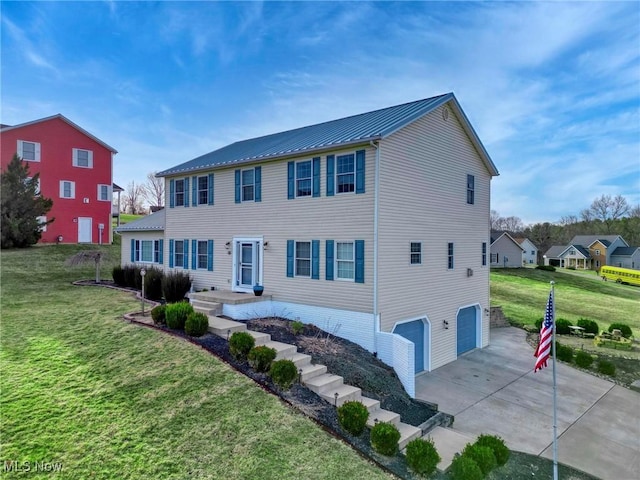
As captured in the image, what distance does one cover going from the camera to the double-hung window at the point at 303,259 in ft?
40.9

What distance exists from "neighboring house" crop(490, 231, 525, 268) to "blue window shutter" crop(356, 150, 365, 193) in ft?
132

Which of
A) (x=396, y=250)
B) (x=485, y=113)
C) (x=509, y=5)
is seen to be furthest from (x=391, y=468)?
(x=485, y=113)

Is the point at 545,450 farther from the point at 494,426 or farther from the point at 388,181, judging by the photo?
the point at 388,181

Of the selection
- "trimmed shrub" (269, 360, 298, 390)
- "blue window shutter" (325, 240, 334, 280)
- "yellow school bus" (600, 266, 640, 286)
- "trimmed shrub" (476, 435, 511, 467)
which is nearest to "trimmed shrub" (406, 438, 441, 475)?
"trimmed shrub" (476, 435, 511, 467)

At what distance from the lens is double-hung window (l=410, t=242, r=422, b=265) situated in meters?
12.3

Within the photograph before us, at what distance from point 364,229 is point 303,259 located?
2641mm

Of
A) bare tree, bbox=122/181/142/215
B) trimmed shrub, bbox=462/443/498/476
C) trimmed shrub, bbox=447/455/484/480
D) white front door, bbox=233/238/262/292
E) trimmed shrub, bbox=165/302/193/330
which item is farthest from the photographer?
bare tree, bbox=122/181/142/215

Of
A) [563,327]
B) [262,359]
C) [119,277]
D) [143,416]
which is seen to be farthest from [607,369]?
[119,277]

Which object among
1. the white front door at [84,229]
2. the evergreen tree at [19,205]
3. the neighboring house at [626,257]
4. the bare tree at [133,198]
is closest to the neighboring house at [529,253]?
the neighboring house at [626,257]

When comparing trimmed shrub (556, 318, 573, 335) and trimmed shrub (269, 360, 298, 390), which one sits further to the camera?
trimmed shrub (556, 318, 573, 335)

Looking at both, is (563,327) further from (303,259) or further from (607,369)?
(303,259)

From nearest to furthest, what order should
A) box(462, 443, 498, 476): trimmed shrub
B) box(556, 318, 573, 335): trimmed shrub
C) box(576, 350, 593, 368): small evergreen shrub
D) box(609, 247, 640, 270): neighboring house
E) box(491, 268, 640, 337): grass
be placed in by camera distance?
1. box(462, 443, 498, 476): trimmed shrub
2. box(576, 350, 593, 368): small evergreen shrub
3. box(556, 318, 573, 335): trimmed shrub
4. box(491, 268, 640, 337): grass
5. box(609, 247, 640, 270): neighboring house

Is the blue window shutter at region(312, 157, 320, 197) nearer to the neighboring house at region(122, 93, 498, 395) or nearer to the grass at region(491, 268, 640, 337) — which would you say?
the neighboring house at region(122, 93, 498, 395)

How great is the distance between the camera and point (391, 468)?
608cm
